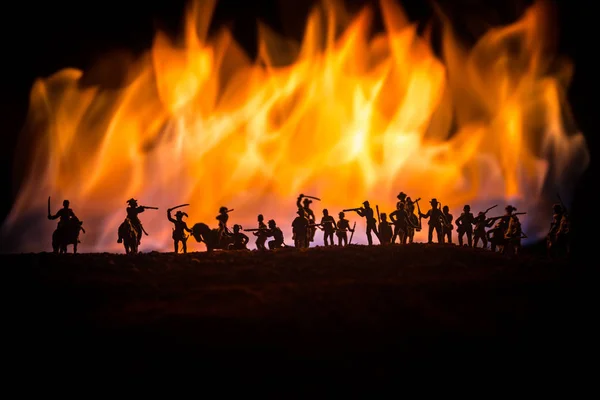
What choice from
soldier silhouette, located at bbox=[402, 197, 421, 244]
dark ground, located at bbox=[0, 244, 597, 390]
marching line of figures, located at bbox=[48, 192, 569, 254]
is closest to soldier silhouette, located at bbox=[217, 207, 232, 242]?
marching line of figures, located at bbox=[48, 192, 569, 254]

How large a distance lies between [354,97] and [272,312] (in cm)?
2699

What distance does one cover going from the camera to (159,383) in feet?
49.4

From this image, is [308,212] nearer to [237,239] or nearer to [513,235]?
[237,239]

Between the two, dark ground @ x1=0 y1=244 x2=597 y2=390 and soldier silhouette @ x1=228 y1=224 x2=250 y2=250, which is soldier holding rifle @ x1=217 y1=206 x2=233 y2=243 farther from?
dark ground @ x1=0 y1=244 x2=597 y2=390

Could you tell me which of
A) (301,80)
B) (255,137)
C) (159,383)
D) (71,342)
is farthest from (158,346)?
(301,80)

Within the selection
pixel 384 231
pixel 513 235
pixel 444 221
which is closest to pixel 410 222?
pixel 384 231

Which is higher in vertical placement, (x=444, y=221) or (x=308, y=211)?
(x=308, y=211)

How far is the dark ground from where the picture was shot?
51.1 ft

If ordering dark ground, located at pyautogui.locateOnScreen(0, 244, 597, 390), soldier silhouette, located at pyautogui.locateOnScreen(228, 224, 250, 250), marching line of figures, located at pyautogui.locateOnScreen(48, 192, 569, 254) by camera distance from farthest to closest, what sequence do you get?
soldier silhouette, located at pyautogui.locateOnScreen(228, 224, 250, 250)
marching line of figures, located at pyautogui.locateOnScreen(48, 192, 569, 254)
dark ground, located at pyautogui.locateOnScreen(0, 244, 597, 390)

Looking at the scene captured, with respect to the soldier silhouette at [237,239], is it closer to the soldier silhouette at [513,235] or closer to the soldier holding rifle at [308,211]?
the soldier holding rifle at [308,211]

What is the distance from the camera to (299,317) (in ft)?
56.7

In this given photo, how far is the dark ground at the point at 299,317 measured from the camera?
15.6m

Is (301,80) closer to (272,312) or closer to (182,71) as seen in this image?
(182,71)

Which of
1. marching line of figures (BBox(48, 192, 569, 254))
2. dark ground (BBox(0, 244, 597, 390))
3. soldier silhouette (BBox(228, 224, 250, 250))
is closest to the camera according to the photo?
dark ground (BBox(0, 244, 597, 390))
